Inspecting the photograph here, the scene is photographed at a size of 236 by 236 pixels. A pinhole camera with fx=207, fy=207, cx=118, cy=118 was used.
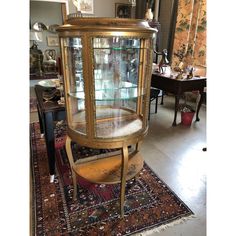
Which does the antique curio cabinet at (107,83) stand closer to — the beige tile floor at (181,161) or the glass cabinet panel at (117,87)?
the glass cabinet panel at (117,87)

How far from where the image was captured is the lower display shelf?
1.55 m

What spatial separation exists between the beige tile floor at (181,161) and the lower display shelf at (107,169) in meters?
0.44

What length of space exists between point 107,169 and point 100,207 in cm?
31

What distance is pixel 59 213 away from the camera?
1582 millimetres

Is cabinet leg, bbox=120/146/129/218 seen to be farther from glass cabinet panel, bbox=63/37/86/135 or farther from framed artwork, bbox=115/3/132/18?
framed artwork, bbox=115/3/132/18

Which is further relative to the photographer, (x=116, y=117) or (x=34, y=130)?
(x=34, y=130)

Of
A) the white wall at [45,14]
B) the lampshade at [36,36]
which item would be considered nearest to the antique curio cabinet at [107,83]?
the lampshade at [36,36]

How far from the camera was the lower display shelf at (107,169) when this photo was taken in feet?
5.07

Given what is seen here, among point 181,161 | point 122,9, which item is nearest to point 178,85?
point 181,161

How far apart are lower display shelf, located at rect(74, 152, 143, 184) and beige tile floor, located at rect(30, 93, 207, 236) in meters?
0.44

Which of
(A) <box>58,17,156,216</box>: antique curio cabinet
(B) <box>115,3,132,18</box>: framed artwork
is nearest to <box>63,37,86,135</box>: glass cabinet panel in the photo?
(A) <box>58,17,156,216</box>: antique curio cabinet
